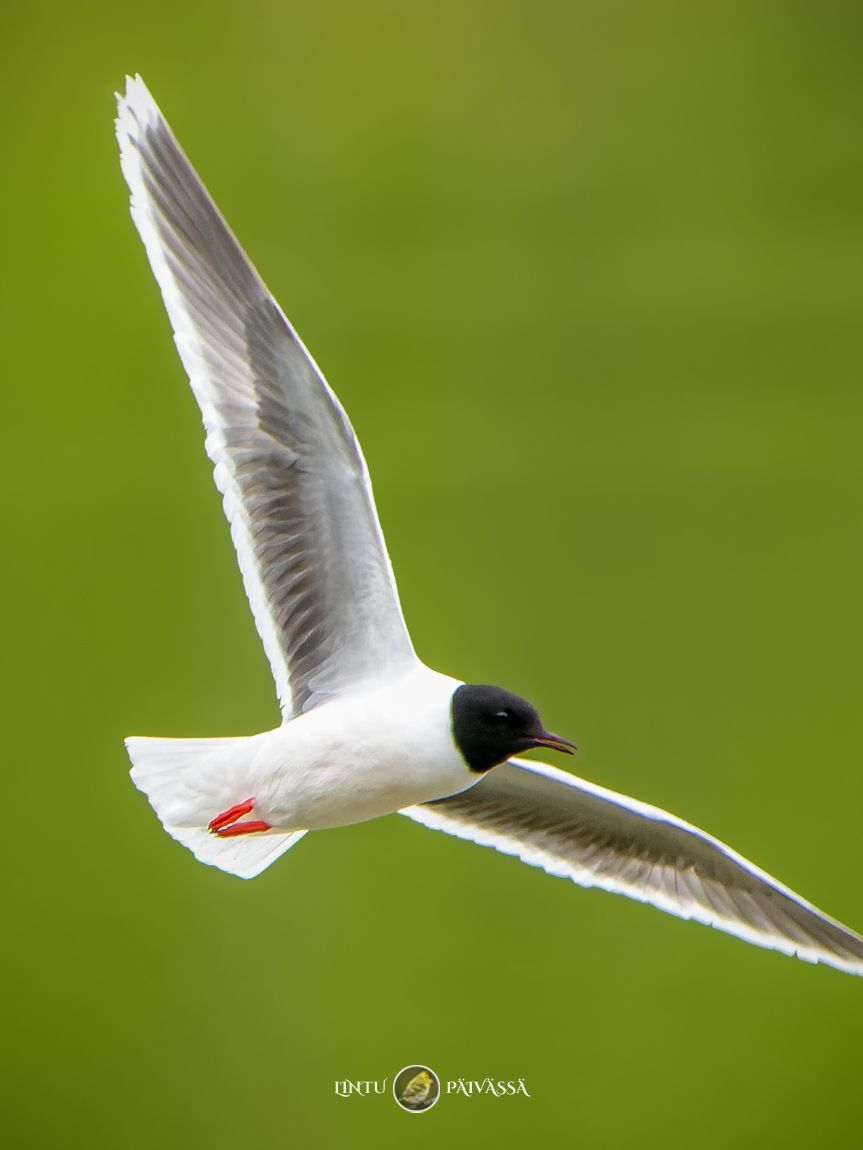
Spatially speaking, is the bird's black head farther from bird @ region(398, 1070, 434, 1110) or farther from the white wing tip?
bird @ region(398, 1070, 434, 1110)

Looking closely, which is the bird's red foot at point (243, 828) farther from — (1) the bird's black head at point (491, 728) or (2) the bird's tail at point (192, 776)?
(1) the bird's black head at point (491, 728)

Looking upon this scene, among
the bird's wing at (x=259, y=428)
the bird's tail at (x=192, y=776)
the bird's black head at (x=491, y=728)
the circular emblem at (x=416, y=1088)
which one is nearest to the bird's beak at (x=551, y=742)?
the bird's black head at (x=491, y=728)

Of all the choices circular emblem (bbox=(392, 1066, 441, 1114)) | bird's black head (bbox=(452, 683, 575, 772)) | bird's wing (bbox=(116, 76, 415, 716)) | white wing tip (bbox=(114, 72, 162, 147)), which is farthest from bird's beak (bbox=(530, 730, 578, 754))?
circular emblem (bbox=(392, 1066, 441, 1114))

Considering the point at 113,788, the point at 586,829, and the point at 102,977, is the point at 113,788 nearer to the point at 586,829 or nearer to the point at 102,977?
the point at 102,977

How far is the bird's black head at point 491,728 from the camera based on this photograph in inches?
74.2

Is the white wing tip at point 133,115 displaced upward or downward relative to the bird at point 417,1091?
upward

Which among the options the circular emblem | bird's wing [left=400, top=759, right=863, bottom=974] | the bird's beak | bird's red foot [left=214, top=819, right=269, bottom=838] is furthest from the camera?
the circular emblem

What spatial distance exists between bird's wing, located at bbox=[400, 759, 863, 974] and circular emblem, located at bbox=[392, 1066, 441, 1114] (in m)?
0.87

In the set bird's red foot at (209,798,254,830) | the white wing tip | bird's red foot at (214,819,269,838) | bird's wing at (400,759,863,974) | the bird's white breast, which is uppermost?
the white wing tip

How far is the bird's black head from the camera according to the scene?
188cm

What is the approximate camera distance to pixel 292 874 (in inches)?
147

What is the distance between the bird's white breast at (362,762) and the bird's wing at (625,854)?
1.03 feet

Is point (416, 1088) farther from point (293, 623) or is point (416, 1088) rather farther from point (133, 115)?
point (133, 115)

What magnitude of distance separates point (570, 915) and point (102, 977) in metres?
1.08
